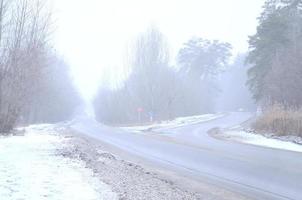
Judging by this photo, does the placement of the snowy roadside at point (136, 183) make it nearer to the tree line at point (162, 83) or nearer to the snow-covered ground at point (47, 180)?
the snow-covered ground at point (47, 180)

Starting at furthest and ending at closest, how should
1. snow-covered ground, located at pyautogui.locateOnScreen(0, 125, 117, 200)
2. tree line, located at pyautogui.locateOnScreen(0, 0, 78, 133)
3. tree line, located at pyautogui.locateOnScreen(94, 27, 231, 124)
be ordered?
1. tree line, located at pyautogui.locateOnScreen(94, 27, 231, 124)
2. tree line, located at pyautogui.locateOnScreen(0, 0, 78, 133)
3. snow-covered ground, located at pyautogui.locateOnScreen(0, 125, 117, 200)

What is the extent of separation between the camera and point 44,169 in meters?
12.0

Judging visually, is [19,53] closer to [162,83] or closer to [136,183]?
[136,183]

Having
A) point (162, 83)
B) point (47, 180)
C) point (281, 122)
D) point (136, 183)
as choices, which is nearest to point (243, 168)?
point (136, 183)

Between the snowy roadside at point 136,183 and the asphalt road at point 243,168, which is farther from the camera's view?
the asphalt road at point 243,168

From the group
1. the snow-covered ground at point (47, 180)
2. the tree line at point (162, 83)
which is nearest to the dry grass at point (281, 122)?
the snow-covered ground at point (47, 180)

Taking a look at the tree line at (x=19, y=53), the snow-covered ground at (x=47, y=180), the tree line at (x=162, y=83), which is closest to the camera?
the snow-covered ground at (x=47, y=180)

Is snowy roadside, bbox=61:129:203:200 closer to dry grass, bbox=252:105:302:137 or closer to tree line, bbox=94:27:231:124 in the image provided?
dry grass, bbox=252:105:302:137

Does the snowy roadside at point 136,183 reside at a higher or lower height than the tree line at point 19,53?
lower

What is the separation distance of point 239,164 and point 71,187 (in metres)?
7.15

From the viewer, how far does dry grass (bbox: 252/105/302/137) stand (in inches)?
1006

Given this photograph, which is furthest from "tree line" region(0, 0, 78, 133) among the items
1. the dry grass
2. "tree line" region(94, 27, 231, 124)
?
"tree line" region(94, 27, 231, 124)

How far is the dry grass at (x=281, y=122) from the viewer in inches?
1006

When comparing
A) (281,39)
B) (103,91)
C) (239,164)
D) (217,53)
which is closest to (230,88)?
(217,53)
